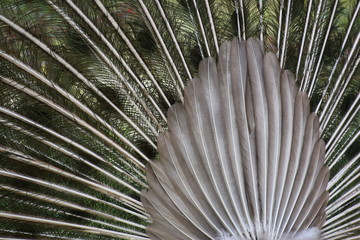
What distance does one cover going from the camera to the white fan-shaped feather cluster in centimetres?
272

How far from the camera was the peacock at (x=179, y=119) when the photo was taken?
2.75 m

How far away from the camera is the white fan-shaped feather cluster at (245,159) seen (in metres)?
2.72

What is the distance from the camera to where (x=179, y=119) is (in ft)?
9.47

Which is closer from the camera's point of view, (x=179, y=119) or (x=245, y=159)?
(x=245, y=159)

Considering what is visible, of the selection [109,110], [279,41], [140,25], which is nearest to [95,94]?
[109,110]

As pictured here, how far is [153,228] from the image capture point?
2.89 m

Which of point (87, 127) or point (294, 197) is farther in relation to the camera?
point (87, 127)

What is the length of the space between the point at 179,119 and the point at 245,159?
1.44ft

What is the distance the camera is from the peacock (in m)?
2.75

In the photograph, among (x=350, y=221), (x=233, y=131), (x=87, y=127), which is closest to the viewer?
(x=233, y=131)

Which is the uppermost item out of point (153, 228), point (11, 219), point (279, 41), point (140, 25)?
point (279, 41)

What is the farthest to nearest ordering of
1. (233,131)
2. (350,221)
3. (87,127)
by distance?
(350,221), (87,127), (233,131)

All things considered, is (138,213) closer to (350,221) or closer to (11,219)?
(11,219)

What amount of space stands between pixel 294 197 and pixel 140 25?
1.32 metres
